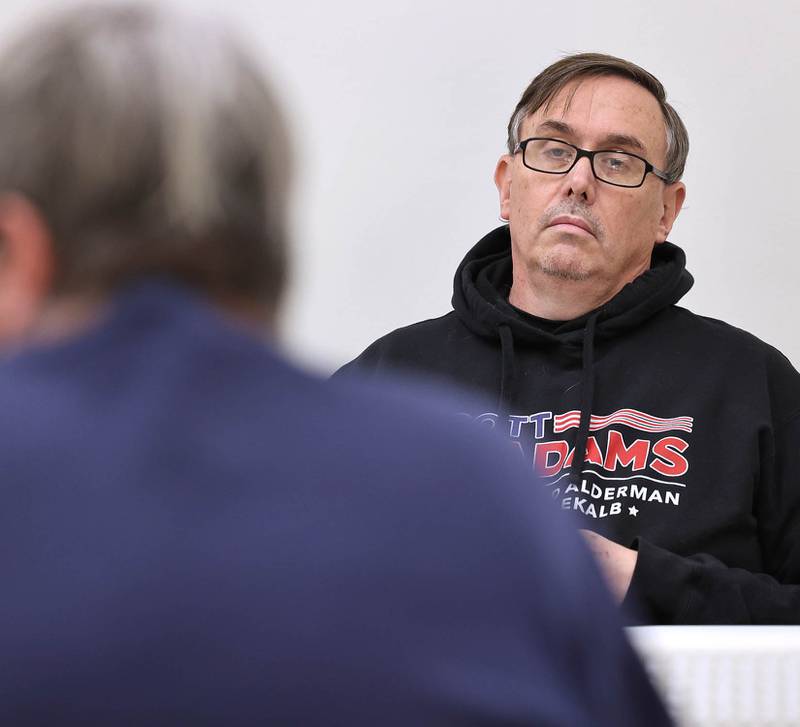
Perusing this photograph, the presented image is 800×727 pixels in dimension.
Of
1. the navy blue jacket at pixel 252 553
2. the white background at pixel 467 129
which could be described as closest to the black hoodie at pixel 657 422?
the white background at pixel 467 129

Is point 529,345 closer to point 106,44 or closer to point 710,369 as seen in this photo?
point 710,369

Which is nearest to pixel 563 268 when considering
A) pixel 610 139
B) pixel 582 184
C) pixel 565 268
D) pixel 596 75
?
pixel 565 268

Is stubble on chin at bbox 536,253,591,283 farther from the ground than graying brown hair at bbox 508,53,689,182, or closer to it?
closer to it

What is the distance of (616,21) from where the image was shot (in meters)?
2.82

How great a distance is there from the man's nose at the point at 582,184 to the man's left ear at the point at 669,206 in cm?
17

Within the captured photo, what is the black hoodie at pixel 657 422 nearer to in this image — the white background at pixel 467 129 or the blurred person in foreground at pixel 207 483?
the white background at pixel 467 129

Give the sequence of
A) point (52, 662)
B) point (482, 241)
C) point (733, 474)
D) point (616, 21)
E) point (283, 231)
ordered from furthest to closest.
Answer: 1. point (616, 21)
2. point (482, 241)
3. point (733, 474)
4. point (283, 231)
5. point (52, 662)

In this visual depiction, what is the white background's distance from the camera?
2.81 metres

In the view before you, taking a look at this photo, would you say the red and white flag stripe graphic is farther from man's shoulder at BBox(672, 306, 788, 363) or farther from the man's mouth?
the man's mouth

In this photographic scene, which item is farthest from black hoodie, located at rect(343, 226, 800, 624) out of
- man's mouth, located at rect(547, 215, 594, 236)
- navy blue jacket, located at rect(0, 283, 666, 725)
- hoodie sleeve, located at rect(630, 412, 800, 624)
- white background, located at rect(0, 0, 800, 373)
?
navy blue jacket, located at rect(0, 283, 666, 725)

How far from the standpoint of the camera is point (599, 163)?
7.32 feet

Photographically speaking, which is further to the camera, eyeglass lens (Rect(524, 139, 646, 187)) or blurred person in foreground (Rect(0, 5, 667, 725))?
eyeglass lens (Rect(524, 139, 646, 187))

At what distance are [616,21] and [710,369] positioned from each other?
1096 millimetres

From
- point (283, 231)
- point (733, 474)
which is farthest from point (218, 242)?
point (733, 474)
